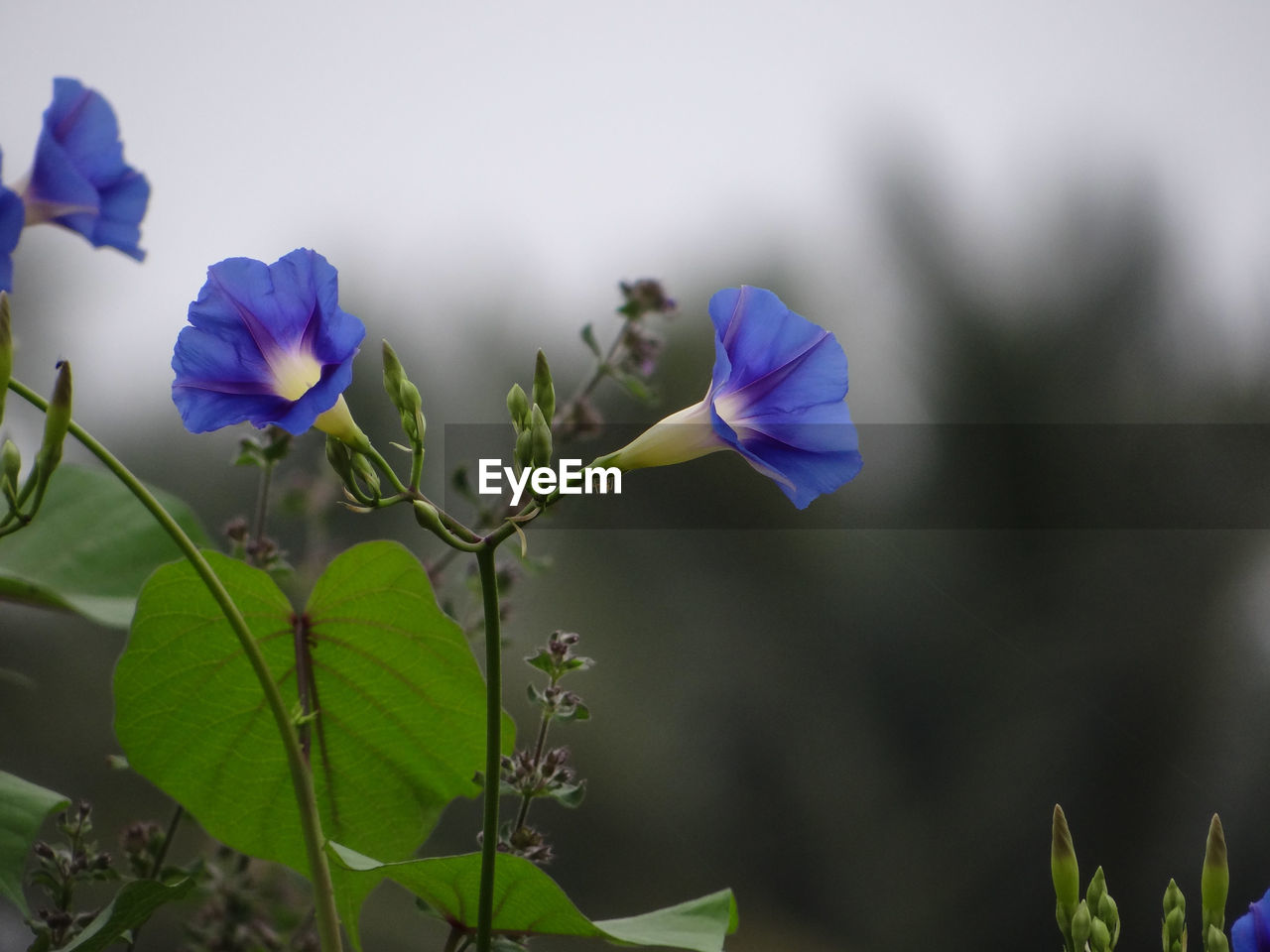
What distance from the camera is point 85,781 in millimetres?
869

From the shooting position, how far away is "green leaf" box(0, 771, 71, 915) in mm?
355

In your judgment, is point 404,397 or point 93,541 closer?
point 404,397

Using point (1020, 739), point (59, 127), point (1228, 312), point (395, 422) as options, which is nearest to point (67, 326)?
point (395, 422)

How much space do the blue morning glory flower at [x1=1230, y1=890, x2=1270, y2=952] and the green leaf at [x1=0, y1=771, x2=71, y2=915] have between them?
0.35 meters

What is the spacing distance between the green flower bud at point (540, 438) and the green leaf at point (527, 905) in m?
0.11

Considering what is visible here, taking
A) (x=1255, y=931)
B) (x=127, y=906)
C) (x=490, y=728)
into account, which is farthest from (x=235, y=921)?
(x=1255, y=931)

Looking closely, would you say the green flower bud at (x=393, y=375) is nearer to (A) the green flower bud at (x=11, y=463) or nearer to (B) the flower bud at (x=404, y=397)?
(B) the flower bud at (x=404, y=397)

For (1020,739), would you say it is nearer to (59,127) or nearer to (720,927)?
(720,927)

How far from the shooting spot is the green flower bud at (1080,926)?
0.28 m

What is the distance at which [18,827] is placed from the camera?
1.19ft

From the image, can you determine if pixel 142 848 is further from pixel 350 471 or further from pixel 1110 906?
pixel 1110 906

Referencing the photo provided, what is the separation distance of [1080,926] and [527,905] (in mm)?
153
